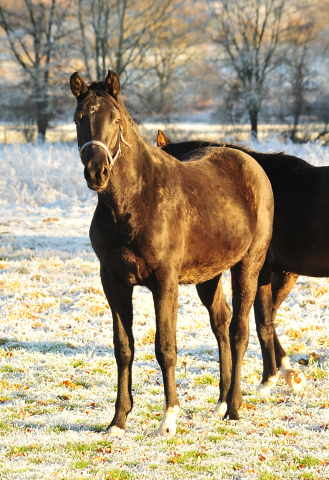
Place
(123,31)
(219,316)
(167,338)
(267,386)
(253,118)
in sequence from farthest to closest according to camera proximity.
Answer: (253,118), (123,31), (267,386), (219,316), (167,338)

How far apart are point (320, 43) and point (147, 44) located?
27.5ft

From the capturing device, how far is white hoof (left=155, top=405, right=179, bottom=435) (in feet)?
12.3

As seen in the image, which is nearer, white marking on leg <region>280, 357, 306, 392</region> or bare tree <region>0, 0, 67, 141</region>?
white marking on leg <region>280, 357, 306, 392</region>

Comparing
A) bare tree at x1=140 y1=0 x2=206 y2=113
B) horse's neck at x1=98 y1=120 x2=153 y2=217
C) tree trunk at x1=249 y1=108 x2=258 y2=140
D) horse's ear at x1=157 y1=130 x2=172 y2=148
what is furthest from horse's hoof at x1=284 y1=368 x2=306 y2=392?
tree trunk at x1=249 y1=108 x2=258 y2=140

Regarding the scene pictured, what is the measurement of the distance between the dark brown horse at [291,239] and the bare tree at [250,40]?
19740 millimetres

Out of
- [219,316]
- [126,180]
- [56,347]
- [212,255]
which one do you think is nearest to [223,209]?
[212,255]

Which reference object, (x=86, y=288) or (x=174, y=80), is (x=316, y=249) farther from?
(x=174, y=80)

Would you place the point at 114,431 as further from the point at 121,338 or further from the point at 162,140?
the point at 162,140

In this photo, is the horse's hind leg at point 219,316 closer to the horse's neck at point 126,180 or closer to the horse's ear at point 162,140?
the horse's neck at point 126,180

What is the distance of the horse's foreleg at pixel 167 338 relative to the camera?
141 inches

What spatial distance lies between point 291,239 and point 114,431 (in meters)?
2.45

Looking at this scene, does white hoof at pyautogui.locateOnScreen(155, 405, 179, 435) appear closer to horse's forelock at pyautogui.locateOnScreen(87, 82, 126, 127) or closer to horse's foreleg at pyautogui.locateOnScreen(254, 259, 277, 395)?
horse's foreleg at pyautogui.locateOnScreen(254, 259, 277, 395)

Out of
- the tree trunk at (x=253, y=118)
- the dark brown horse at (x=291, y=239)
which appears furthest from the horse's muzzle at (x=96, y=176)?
the tree trunk at (x=253, y=118)

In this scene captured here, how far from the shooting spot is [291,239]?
4.89 meters
